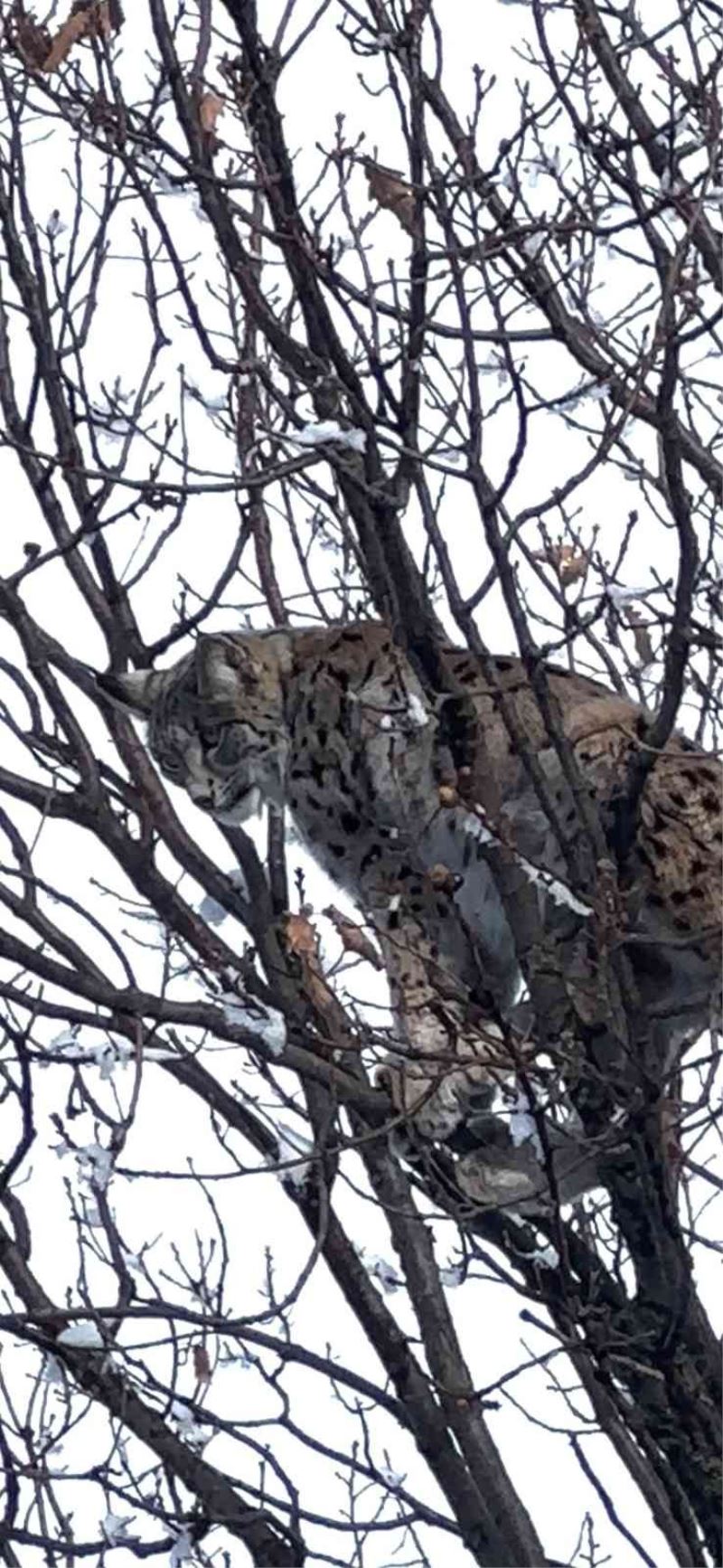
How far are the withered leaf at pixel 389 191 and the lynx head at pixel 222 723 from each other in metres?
2.10

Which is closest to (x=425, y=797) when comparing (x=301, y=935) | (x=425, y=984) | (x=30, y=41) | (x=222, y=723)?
(x=222, y=723)

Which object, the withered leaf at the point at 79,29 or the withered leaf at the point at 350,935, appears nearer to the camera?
the withered leaf at the point at 350,935

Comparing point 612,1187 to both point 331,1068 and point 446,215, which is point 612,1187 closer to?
point 331,1068

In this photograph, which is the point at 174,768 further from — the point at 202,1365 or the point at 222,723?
the point at 202,1365

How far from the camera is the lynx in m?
5.27

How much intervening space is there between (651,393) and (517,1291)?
74.5 inches

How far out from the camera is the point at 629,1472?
185 inches

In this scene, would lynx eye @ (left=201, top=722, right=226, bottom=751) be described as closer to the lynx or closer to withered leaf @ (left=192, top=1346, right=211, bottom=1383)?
the lynx

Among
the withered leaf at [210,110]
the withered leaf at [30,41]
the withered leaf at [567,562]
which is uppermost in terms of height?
the withered leaf at [30,41]

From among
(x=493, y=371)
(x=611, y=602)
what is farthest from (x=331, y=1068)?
(x=493, y=371)

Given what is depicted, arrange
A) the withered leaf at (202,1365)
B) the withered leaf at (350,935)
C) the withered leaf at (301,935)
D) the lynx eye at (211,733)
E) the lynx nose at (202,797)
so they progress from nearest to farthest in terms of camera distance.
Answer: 1. the withered leaf at (350,935)
2. the withered leaf at (301,935)
3. the withered leaf at (202,1365)
4. the lynx nose at (202,797)
5. the lynx eye at (211,733)

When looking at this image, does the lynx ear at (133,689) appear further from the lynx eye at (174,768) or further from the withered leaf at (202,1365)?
the withered leaf at (202,1365)

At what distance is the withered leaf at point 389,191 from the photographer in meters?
4.36

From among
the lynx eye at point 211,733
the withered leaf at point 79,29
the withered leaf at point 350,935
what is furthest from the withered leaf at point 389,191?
the lynx eye at point 211,733
